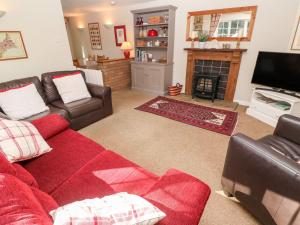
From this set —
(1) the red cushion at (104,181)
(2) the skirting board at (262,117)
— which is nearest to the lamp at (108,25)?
(2) the skirting board at (262,117)

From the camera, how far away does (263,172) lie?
114 centimetres

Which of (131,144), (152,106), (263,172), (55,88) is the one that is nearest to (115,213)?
(263,172)

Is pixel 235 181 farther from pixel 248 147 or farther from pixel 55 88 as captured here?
pixel 55 88

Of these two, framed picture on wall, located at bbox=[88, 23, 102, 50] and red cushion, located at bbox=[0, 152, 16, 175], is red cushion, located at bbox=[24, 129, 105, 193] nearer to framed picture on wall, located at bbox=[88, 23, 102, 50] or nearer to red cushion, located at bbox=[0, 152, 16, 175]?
red cushion, located at bbox=[0, 152, 16, 175]

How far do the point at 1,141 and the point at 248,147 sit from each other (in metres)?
1.84

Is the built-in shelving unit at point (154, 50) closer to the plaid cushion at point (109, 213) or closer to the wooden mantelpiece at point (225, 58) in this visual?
the wooden mantelpiece at point (225, 58)

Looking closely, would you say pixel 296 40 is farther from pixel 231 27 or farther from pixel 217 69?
pixel 217 69

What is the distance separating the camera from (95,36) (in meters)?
5.93

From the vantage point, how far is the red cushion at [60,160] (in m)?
1.25

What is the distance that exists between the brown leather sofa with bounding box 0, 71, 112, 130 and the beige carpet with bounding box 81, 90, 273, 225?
0.17 m

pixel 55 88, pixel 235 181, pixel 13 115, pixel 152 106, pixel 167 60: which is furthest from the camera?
pixel 167 60

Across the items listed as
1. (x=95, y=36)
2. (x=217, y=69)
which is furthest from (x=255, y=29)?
(x=95, y=36)

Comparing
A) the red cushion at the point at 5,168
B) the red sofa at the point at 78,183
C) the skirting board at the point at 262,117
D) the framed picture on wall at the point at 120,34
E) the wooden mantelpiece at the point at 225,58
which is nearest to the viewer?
the red sofa at the point at 78,183

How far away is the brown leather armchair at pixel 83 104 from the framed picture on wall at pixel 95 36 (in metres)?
3.53
